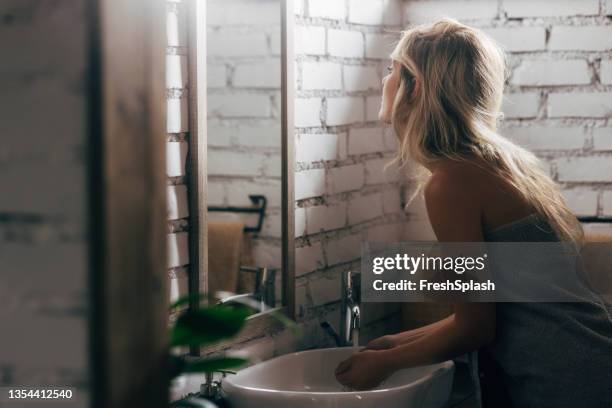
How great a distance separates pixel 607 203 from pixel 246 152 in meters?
0.98

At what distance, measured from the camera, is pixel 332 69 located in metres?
1.90

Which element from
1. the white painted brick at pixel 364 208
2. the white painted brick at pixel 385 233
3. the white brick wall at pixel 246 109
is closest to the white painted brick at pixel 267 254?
the white brick wall at pixel 246 109

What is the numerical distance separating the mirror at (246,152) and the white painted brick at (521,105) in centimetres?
70

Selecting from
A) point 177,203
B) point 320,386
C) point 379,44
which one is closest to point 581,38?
point 379,44

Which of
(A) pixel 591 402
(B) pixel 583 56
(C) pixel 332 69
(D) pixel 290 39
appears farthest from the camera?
(B) pixel 583 56

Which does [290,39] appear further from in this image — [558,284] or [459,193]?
[558,284]

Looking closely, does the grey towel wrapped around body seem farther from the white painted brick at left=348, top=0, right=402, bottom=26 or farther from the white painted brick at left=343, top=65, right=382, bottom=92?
the white painted brick at left=348, top=0, right=402, bottom=26

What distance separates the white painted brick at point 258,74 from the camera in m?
1.56

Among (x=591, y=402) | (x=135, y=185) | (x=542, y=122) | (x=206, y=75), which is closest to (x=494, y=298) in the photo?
(x=591, y=402)

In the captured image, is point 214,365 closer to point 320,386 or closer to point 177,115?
point 177,115

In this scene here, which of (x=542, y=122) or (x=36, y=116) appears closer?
(x=36, y=116)

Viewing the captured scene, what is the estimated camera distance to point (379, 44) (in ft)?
7.00

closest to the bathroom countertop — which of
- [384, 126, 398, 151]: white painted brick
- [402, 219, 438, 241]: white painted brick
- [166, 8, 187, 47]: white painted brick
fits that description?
[402, 219, 438, 241]: white painted brick

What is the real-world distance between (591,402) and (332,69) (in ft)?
2.89
